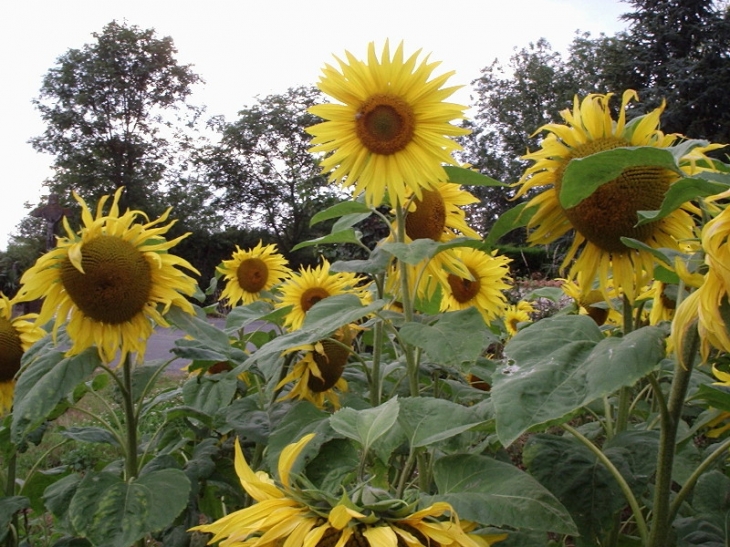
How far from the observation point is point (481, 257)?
234 centimetres

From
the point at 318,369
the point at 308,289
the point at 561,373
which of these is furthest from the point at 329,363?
the point at 561,373

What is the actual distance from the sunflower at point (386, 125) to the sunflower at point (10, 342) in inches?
42.1

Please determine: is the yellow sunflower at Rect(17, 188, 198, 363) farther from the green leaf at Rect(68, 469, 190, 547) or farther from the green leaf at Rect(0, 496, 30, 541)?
the green leaf at Rect(0, 496, 30, 541)

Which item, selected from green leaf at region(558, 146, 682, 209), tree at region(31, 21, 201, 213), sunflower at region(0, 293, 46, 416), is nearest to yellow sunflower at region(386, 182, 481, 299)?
green leaf at region(558, 146, 682, 209)

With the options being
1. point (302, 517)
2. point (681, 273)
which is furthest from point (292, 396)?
point (681, 273)

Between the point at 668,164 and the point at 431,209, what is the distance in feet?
2.90

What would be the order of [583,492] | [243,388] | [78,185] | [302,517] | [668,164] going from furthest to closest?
[78,185] → [243,388] → [583,492] → [668,164] → [302,517]

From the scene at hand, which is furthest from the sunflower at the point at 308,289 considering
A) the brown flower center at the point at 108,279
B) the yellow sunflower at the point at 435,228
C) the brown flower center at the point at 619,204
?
the brown flower center at the point at 619,204

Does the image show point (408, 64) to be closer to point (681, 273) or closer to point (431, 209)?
point (431, 209)

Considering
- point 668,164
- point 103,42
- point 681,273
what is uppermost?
point 103,42

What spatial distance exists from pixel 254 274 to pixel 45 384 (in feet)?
5.64

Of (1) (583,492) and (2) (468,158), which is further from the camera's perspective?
(2) (468,158)

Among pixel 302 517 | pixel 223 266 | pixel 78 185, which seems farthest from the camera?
pixel 78 185

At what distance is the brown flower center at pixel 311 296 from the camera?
2.20 meters
